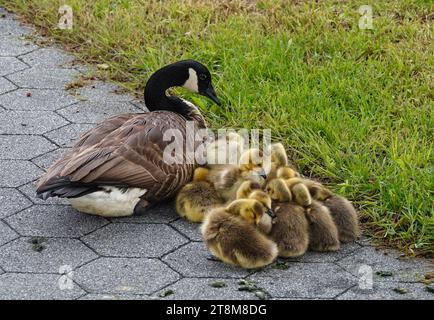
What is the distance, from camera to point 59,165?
5.50 m

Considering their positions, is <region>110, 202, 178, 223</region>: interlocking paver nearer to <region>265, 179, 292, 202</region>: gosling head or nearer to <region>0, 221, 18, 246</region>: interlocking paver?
<region>0, 221, 18, 246</region>: interlocking paver

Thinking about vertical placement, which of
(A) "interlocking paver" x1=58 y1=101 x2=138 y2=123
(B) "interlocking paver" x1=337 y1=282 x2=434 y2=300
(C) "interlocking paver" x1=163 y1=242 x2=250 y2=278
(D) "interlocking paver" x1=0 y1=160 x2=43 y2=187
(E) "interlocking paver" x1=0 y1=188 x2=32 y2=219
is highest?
(A) "interlocking paver" x1=58 y1=101 x2=138 y2=123

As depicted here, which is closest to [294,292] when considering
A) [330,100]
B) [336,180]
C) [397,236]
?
[397,236]

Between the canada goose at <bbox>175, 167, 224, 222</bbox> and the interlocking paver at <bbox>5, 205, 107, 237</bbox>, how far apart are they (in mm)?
457

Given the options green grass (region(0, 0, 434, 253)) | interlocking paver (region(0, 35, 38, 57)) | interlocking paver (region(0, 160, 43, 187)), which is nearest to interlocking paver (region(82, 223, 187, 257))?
interlocking paver (region(0, 160, 43, 187))

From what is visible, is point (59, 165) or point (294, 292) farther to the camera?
point (59, 165)

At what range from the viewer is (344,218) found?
5.38 metres

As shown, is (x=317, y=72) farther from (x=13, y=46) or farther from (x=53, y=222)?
(x=13, y=46)

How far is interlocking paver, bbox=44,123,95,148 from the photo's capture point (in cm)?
661

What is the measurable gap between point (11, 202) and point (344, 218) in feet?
6.48

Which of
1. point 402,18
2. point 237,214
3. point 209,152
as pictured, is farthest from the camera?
point 402,18
